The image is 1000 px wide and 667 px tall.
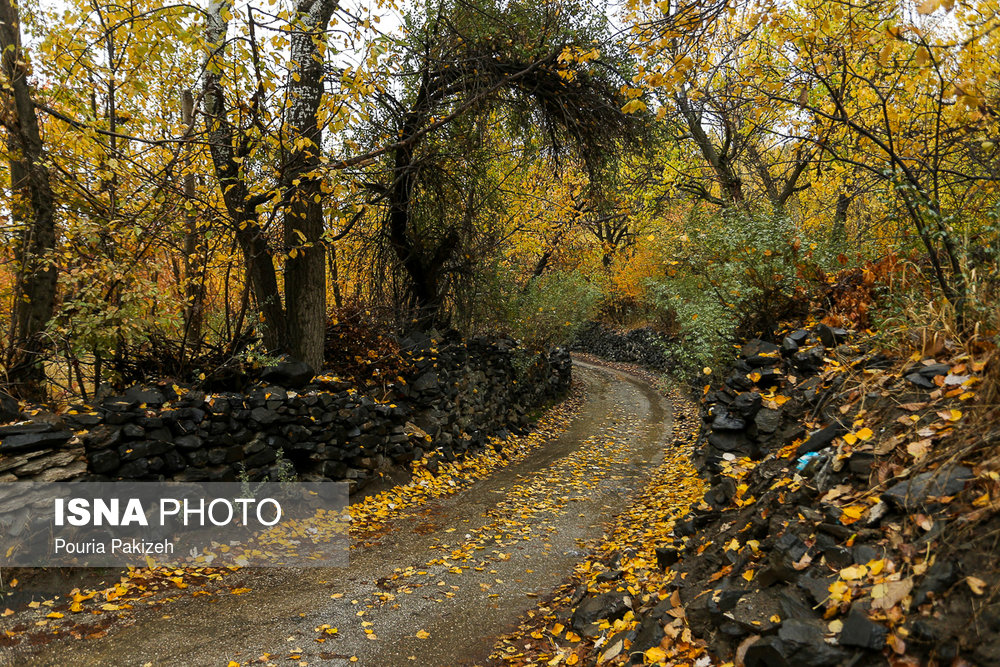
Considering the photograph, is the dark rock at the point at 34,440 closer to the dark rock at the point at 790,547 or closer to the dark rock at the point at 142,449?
the dark rock at the point at 142,449

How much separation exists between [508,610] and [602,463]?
5.02 m

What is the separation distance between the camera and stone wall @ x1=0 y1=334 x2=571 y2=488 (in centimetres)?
485

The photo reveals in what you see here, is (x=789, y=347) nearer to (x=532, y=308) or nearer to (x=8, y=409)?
(x=8, y=409)

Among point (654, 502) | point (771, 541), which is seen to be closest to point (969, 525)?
point (771, 541)

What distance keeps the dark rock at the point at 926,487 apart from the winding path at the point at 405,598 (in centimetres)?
284

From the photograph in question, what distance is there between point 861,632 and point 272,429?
5.90m

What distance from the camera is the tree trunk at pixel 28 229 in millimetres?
5422

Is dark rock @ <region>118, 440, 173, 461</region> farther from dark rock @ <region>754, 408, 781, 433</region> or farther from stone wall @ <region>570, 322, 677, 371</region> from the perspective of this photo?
stone wall @ <region>570, 322, 677, 371</region>

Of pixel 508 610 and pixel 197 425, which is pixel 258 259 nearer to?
pixel 197 425

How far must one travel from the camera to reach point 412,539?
5902mm

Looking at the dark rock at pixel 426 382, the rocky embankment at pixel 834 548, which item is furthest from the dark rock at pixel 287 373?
the rocky embankment at pixel 834 548

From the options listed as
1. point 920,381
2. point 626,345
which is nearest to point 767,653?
point 920,381

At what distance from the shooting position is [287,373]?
677cm

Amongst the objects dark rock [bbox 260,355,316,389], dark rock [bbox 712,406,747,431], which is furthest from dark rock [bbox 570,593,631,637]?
dark rock [bbox 260,355,316,389]
